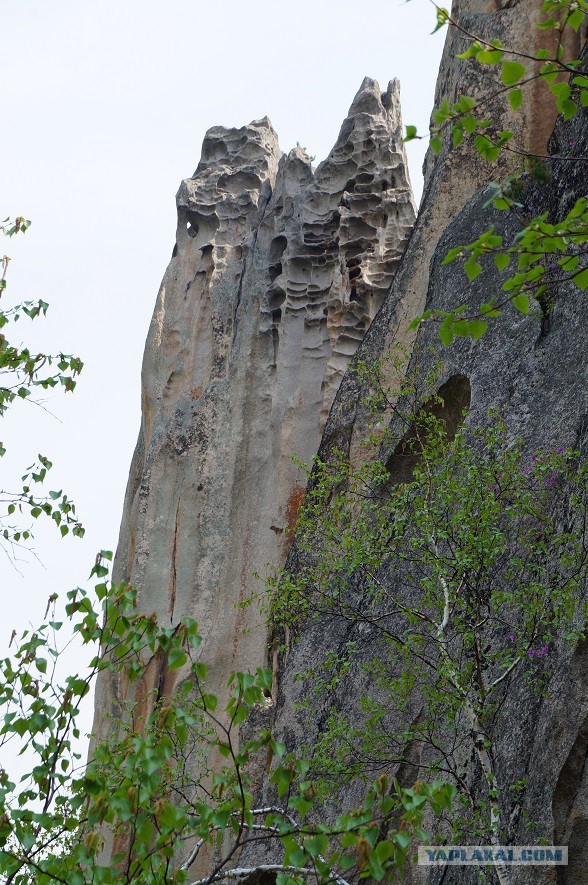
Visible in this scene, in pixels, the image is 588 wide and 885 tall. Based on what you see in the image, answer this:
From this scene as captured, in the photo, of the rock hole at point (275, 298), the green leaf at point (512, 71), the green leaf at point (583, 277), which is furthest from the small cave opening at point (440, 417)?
the rock hole at point (275, 298)

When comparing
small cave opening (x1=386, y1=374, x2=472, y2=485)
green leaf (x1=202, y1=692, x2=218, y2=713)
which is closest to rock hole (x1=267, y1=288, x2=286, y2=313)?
small cave opening (x1=386, y1=374, x2=472, y2=485)

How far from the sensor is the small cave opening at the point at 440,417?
14188mm

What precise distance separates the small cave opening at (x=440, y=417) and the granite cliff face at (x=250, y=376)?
549 centimetres

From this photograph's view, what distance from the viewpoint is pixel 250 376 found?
22344 millimetres

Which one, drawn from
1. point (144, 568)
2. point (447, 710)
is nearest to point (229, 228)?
point (144, 568)

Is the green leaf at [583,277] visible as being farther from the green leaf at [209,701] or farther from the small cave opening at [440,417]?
the small cave opening at [440,417]

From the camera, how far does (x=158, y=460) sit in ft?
73.8

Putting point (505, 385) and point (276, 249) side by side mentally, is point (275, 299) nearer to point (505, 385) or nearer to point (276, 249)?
point (276, 249)

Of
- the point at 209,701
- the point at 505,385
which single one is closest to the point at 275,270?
the point at 505,385

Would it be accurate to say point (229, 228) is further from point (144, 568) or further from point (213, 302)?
point (144, 568)

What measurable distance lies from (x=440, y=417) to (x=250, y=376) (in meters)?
8.31

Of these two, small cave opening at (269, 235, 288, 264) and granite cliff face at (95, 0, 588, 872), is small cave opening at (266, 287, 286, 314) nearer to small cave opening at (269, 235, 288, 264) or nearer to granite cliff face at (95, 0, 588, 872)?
granite cliff face at (95, 0, 588, 872)

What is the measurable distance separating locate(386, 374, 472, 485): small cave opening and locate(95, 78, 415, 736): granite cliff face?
18.0ft

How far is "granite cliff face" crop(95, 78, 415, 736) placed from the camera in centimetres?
2089
